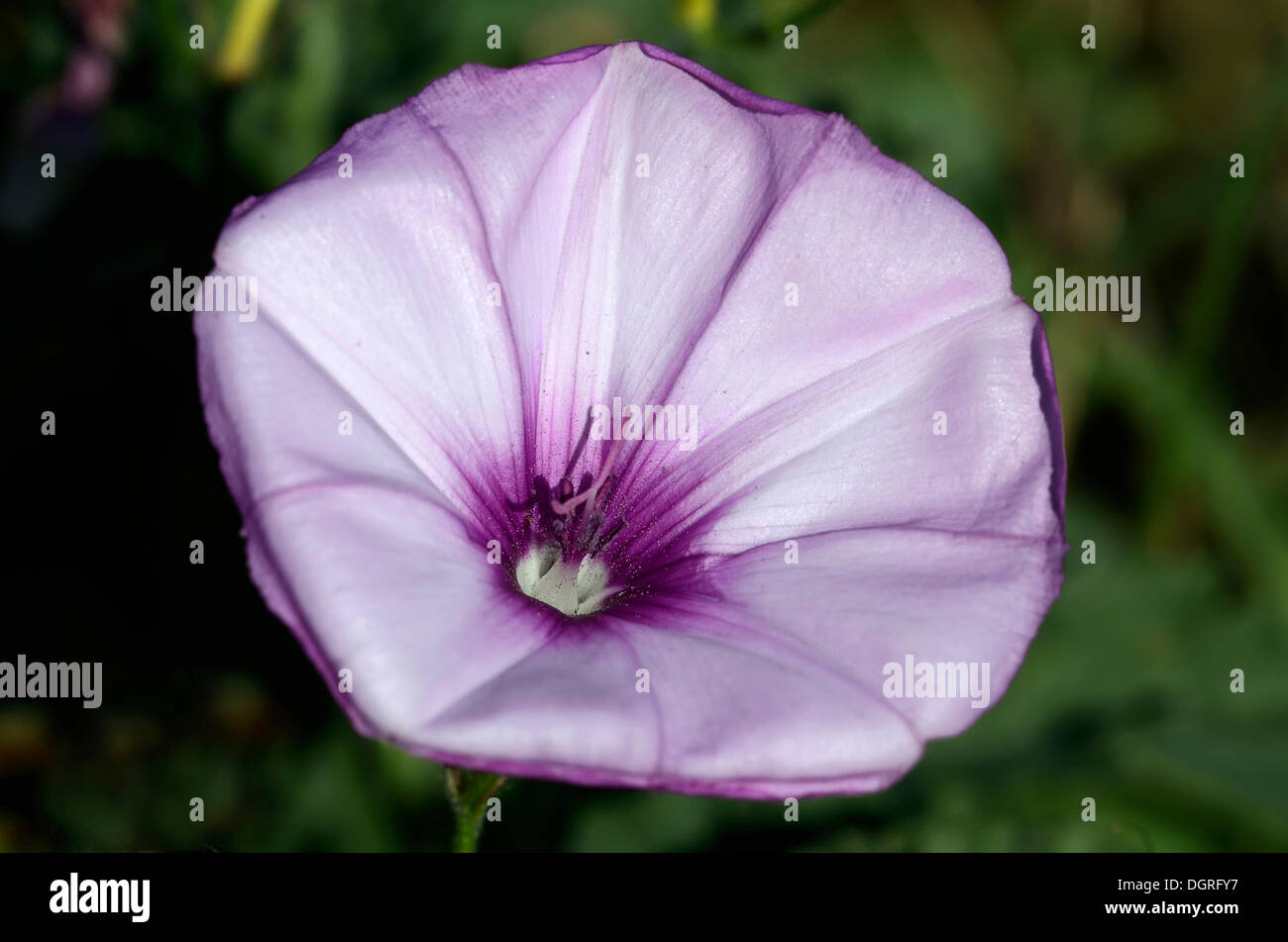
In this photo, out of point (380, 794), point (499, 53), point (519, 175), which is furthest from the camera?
point (499, 53)

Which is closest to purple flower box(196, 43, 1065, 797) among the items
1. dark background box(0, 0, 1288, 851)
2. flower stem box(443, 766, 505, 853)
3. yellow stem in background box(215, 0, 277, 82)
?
flower stem box(443, 766, 505, 853)

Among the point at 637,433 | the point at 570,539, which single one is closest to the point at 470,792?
the point at 570,539

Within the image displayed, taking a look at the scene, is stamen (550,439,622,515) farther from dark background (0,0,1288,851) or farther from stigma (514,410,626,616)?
dark background (0,0,1288,851)

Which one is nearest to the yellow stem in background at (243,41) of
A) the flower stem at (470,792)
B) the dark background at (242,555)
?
the dark background at (242,555)

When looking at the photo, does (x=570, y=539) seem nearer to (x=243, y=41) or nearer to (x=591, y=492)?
(x=591, y=492)

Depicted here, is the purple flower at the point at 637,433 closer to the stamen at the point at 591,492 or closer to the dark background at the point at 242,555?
the stamen at the point at 591,492
